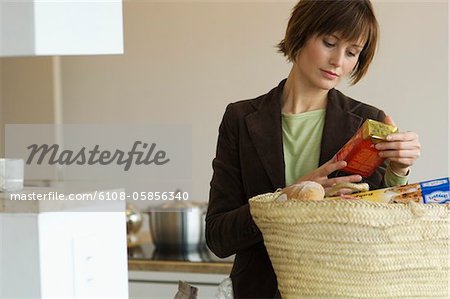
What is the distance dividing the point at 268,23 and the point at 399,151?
7.45 feet

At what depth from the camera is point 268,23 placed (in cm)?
354

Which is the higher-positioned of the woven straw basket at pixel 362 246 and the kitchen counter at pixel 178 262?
the woven straw basket at pixel 362 246

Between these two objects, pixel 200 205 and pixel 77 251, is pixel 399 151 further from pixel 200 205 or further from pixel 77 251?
pixel 200 205

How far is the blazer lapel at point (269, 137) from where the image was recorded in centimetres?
153

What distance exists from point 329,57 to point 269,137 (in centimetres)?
19

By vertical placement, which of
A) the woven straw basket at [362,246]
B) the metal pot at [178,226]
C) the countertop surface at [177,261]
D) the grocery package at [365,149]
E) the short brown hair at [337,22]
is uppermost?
the short brown hair at [337,22]

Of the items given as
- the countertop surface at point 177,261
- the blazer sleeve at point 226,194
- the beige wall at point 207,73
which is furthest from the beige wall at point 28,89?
the blazer sleeve at point 226,194

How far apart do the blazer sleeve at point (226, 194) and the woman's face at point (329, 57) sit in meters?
0.19

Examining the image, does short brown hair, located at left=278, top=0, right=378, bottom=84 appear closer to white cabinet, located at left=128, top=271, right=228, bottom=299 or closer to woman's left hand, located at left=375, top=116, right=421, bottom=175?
woman's left hand, located at left=375, top=116, right=421, bottom=175

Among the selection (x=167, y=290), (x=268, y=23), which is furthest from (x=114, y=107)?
(x=167, y=290)

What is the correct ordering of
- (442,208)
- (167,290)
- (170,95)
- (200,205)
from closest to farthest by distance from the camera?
1. (442,208)
2. (167,290)
3. (200,205)
4. (170,95)

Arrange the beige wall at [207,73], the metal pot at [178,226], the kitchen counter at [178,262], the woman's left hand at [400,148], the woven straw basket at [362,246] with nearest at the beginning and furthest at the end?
the woven straw basket at [362,246]
the woman's left hand at [400,148]
the kitchen counter at [178,262]
the metal pot at [178,226]
the beige wall at [207,73]

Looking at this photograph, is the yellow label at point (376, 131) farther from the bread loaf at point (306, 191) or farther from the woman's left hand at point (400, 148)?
the bread loaf at point (306, 191)

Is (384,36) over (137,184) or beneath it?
over
